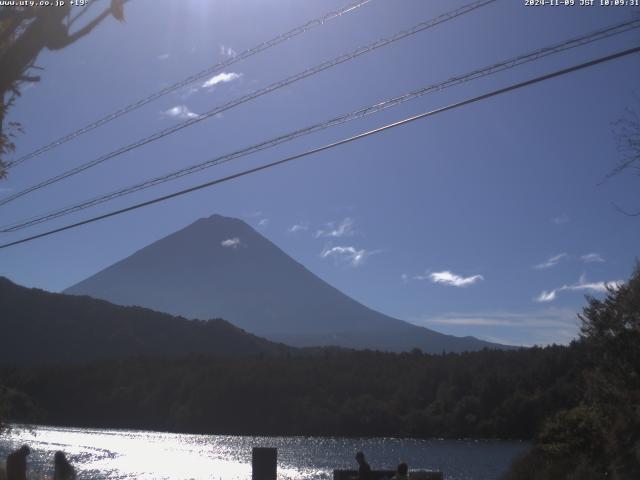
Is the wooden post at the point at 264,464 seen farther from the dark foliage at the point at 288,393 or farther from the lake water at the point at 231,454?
the dark foliage at the point at 288,393

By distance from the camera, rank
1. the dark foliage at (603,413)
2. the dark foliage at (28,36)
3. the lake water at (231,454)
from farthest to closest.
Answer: the lake water at (231,454) → the dark foliage at (603,413) → the dark foliage at (28,36)

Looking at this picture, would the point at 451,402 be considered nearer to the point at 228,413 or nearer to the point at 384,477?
the point at 228,413

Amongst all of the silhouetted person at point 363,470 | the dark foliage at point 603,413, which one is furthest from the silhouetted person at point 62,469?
the dark foliage at point 603,413

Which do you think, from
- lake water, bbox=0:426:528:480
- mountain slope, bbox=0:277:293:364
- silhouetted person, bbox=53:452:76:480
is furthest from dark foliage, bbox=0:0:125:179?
mountain slope, bbox=0:277:293:364

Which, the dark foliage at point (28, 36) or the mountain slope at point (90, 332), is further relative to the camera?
the mountain slope at point (90, 332)

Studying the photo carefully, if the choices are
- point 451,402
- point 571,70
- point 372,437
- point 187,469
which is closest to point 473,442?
point 451,402

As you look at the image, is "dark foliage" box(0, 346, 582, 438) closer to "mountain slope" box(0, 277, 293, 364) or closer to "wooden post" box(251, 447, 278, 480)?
"mountain slope" box(0, 277, 293, 364)

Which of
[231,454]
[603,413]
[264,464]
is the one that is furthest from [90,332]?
[264,464]

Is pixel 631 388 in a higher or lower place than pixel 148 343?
lower
